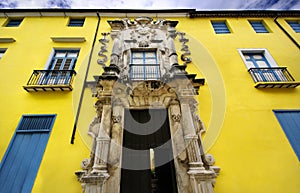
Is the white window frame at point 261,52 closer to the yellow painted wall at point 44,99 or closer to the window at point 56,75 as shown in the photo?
the yellow painted wall at point 44,99

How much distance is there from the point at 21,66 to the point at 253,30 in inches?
465

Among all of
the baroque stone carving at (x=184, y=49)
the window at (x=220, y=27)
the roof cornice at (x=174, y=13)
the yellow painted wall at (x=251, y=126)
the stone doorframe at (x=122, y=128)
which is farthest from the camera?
the roof cornice at (x=174, y=13)

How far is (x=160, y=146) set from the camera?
514 centimetres

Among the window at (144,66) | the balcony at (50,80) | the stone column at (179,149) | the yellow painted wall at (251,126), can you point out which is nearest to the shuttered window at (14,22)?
the balcony at (50,80)

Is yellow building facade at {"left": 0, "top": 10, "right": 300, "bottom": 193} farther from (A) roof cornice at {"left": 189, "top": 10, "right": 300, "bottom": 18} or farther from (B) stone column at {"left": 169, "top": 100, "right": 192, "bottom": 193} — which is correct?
(A) roof cornice at {"left": 189, "top": 10, "right": 300, "bottom": 18}

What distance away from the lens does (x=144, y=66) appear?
21.9 ft

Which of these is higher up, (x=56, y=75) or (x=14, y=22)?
(x=14, y=22)

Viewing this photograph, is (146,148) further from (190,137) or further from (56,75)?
(56,75)

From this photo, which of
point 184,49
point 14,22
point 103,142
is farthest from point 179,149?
point 14,22

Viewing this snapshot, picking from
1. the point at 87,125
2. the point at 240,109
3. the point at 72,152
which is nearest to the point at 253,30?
the point at 240,109

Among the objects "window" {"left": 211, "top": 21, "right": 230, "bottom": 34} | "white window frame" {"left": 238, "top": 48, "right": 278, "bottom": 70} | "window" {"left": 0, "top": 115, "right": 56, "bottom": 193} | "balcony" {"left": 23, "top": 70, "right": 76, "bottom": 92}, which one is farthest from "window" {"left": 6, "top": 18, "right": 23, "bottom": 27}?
"white window frame" {"left": 238, "top": 48, "right": 278, "bottom": 70}

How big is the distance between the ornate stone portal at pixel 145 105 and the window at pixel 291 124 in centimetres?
281

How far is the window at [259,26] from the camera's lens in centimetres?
891

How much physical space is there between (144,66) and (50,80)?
151 inches
